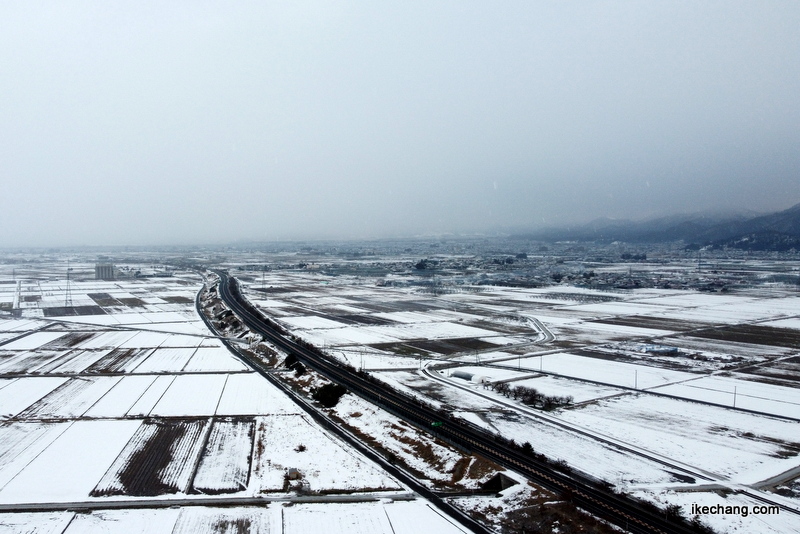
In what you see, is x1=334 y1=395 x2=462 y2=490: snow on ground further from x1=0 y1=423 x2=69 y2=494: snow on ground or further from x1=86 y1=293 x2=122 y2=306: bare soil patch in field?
x1=86 y1=293 x2=122 y2=306: bare soil patch in field

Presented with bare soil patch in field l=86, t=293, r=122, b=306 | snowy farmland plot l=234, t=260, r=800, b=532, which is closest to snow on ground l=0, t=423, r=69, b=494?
snowy farmland plot l=234, t=260, r=800, b=532

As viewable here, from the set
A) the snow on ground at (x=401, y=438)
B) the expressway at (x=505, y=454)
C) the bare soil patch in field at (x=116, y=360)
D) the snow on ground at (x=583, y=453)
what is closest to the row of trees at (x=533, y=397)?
the snow on ground at (x=583, y=453)

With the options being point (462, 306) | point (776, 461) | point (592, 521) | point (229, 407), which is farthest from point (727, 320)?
point (229, 407)

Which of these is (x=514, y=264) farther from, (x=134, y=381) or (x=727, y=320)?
(x=134, y=381)

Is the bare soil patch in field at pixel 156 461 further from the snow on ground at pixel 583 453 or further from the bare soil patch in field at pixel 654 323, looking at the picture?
the bare soil patch in field at pixel 654 323

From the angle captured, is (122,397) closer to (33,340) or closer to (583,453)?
(33,340)
